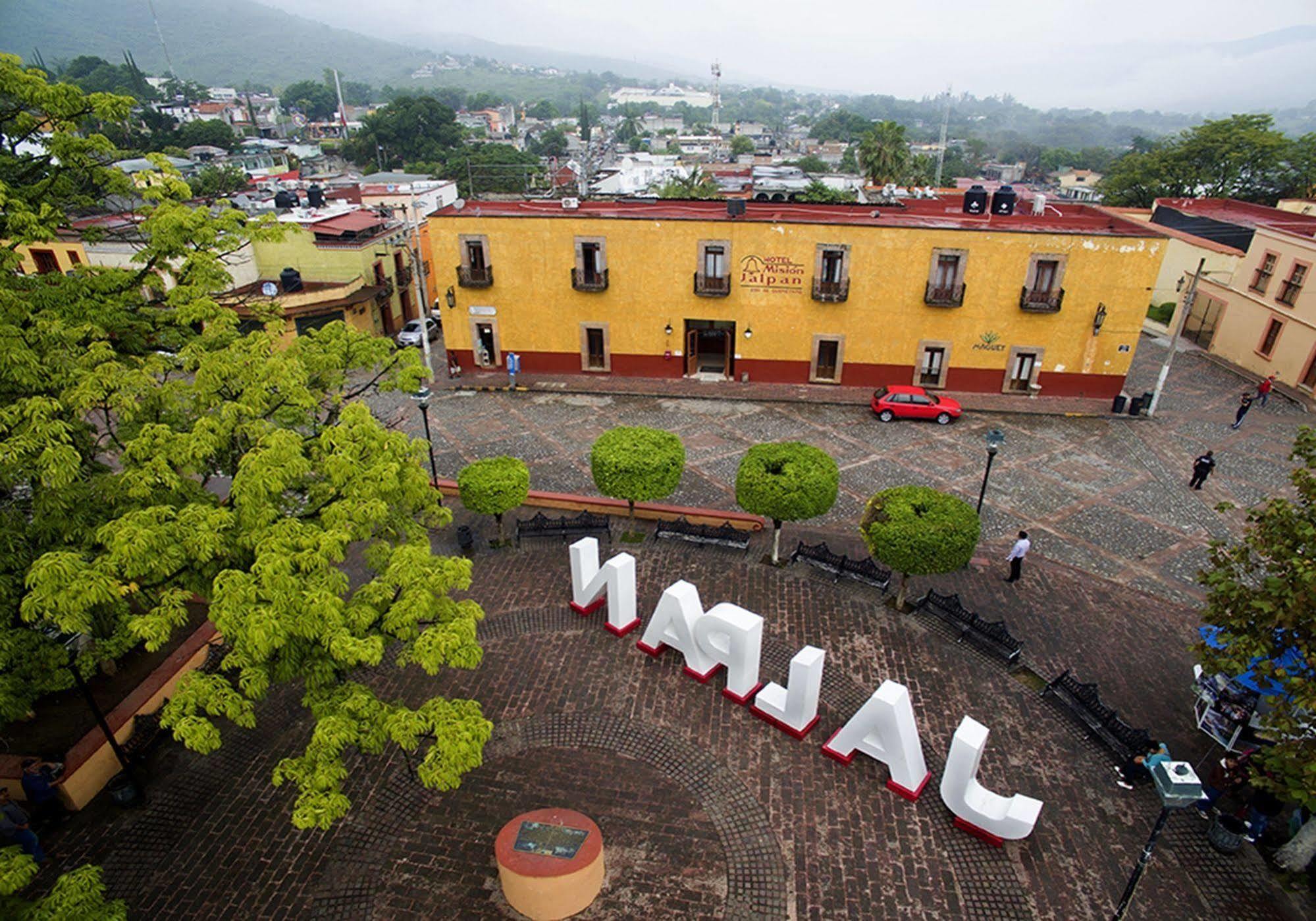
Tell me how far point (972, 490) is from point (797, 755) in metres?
12.5

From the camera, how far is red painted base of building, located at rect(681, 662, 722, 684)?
14234 mm

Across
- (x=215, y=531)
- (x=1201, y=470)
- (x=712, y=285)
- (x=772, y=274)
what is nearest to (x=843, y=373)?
(x=772, y=274)

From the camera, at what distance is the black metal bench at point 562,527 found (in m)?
19.0

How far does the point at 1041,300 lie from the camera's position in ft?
89.6

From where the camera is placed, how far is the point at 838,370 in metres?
30.3

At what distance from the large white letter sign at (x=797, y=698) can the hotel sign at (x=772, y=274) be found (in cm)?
1939

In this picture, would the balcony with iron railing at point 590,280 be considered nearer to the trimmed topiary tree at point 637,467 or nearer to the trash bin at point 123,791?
the trimmed topiary tree at point 637,467

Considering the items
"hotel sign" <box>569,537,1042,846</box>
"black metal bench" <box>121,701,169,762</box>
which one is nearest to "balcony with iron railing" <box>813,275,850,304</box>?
"hotel sign" <box>569,537,1042,846</box>

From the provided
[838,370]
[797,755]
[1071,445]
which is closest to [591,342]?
[838,370]

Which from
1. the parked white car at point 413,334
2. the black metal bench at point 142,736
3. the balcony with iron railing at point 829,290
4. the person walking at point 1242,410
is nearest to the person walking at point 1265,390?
the person walking at point 1242,410

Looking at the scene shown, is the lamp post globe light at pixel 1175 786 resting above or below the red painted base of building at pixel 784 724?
→ above

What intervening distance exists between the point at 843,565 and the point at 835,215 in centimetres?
1929

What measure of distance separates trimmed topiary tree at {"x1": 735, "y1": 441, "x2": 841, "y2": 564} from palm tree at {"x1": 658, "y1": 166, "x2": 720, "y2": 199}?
42.9 metres

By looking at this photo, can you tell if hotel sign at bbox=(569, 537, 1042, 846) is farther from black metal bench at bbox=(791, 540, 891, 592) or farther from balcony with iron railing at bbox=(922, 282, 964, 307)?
balcony with iron railing at bbox=(922, 282, 964, 307)
